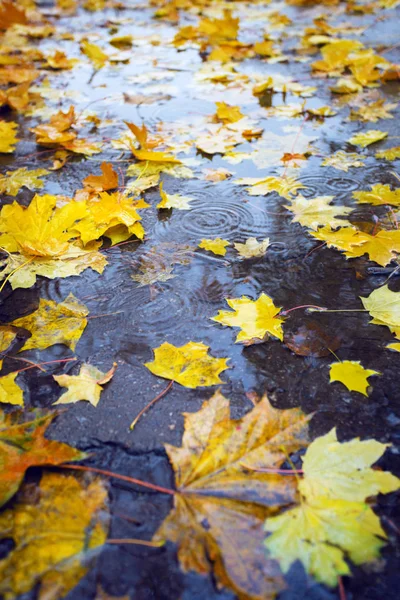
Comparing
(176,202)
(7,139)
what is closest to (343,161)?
(176,202)

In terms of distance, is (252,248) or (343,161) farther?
(343,161)

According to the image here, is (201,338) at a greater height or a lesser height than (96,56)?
lesser

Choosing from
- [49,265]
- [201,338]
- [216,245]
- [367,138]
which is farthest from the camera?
[367,138]

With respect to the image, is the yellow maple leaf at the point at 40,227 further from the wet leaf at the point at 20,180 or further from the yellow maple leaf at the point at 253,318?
the yellow maple leaf at the point at 253,318

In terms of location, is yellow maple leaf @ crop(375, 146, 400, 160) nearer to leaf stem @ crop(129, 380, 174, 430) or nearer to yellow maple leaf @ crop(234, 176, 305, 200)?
yellow maple leaf @ crop(234, 176, 305, 200)

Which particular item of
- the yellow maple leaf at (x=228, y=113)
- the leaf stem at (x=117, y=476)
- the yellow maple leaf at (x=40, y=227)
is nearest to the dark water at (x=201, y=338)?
the leaf stem at (x=117, y=476)

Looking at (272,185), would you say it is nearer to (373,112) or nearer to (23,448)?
(373,112)

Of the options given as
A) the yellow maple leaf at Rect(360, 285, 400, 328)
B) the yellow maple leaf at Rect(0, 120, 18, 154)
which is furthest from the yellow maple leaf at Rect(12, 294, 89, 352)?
the yellow maple leaf at Rect(0, 120, 18, 154)
